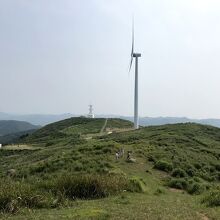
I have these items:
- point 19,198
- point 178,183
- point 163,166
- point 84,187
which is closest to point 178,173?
point 163,166

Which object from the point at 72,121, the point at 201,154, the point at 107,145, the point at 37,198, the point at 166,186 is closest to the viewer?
the point at 37,198

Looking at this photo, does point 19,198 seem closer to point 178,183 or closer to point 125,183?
point 125,183

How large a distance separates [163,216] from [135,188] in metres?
9.52

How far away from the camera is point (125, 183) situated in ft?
89.8

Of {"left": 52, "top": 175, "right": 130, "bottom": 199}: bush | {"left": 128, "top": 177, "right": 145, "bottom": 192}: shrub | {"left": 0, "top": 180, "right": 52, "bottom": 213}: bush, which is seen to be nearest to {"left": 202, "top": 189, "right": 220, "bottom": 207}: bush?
{"left": 52, "top": 175, "right": 130, "bottom": 199}: bush

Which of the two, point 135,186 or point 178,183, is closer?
point 135,186

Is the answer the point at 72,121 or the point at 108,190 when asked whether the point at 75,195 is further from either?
the point at 72,121

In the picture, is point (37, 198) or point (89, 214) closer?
point (89, 214)

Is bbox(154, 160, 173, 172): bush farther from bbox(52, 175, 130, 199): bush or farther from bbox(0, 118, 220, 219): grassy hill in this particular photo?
bbox(52, 175, 130, 199): bush

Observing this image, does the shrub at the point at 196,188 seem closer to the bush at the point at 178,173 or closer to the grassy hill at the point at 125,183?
the grassy hill at the point at 125,183

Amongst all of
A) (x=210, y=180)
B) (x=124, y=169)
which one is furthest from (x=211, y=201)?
(x=210, y=180)

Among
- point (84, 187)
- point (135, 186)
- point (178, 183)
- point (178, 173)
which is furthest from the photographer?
point (178, 173)

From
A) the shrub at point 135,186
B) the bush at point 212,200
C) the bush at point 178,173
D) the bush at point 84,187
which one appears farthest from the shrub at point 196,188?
the bush at point 84,187

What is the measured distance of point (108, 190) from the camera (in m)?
24.9
